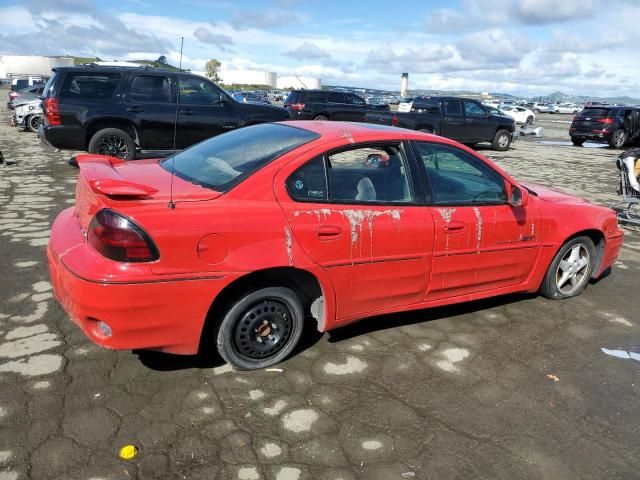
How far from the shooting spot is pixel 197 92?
1008cm

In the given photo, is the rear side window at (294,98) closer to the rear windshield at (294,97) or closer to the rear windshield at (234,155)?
the rear windshield at (294,97)

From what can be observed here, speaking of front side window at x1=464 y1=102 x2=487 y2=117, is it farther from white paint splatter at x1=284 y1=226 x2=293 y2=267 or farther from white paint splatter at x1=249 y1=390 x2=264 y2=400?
white paint splatter at x1=249 y1=390 x2=264 y2=400

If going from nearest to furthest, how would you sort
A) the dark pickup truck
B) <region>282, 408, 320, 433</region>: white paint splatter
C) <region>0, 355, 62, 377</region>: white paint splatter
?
1. <region>282, 408, 320, 433</region>: white paint splatter
2. <region>0, 355, 62, 377</region>: white paint splatter
3. the dark pickup truck

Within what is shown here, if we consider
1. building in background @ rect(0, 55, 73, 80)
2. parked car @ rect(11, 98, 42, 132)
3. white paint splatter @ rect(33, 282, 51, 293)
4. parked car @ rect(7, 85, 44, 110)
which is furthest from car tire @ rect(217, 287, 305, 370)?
building in background @ rect(0, 55, 73, 80)

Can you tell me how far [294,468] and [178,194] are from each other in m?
1.61

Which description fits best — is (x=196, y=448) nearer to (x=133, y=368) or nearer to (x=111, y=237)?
(x=133, y=368)

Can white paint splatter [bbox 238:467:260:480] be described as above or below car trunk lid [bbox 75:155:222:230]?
below

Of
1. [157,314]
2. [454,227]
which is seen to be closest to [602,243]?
[454,227]

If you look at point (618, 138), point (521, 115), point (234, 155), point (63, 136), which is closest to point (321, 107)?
point (63, 136)

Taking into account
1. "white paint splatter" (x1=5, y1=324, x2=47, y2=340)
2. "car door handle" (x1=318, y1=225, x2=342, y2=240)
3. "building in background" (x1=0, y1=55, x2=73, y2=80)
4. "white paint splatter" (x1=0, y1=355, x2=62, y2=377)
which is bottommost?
"white paint splatter" (x1=0, y1=355, x2=62, y2=377)

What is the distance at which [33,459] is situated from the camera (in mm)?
2416

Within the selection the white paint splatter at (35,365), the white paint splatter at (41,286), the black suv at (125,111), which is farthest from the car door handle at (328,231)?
the black suv at (125,111)

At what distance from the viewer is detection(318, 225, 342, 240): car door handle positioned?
312 centimetres

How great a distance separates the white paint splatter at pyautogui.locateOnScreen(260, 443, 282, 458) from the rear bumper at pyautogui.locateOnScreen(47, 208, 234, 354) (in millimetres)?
728
